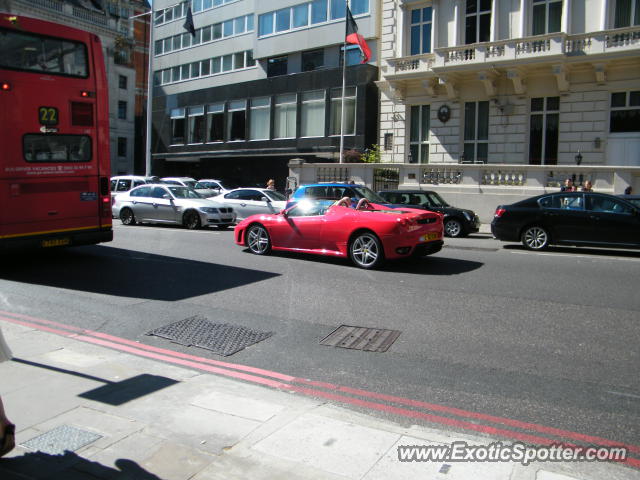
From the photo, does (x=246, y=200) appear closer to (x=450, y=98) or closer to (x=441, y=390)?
(x=450, y=98)

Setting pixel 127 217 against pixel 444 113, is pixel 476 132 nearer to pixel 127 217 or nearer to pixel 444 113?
pixel 444 113

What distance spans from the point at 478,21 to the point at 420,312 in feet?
71.3

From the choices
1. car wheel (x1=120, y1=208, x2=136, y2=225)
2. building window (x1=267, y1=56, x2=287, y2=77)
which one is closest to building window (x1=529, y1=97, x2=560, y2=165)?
building window (x1=267, y1=56, x2=287, y2=77)

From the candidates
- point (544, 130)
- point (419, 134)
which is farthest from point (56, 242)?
point (544, 130)

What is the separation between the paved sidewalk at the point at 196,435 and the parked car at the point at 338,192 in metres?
9.69

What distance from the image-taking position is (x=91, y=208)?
11320 mm

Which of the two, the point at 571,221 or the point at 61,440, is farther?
the point at 571,221

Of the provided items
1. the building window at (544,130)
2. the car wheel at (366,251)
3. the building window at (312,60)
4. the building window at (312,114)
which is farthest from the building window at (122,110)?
the car wheel at (366,251)

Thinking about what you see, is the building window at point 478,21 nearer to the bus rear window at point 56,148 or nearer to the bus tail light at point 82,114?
the bus tail light at point 82,114

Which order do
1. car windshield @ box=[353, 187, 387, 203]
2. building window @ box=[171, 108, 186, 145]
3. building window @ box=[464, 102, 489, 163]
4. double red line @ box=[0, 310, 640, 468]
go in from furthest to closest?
building window @ box=[171, 108, 186, 145]
building window @ box=[464, 102, 489, 163]
car windshield @ box=[353, 187, 387, 203]
double red line @ box=[0, 310, 640, 468]

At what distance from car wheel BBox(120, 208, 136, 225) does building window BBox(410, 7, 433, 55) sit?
15.9 meters

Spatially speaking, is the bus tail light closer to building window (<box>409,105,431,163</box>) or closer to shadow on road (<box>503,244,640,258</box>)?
shadow on road (<box>503,244,640,258</box>)

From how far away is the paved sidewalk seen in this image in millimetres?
3500

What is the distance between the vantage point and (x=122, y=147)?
53.1m
